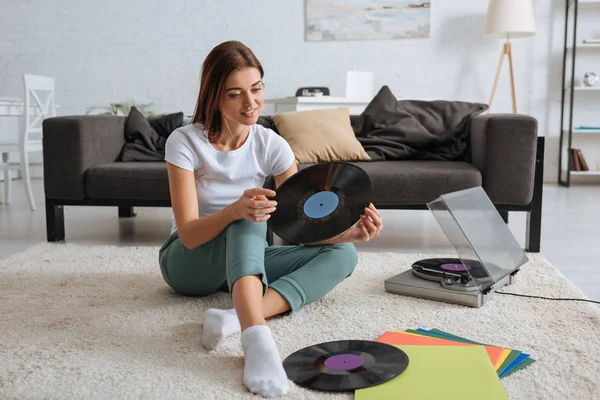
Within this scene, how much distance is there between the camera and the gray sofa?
2.90m

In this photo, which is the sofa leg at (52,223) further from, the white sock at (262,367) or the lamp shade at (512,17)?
the lamp shade at (512,17)

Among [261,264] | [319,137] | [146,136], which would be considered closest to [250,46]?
[146,136]

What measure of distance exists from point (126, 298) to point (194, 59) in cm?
434

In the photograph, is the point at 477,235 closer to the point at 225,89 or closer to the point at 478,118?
the point at 225,89

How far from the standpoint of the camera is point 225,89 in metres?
1.70

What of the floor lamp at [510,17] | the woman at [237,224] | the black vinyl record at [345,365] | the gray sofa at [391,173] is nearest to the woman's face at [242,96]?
the woman at [237,224]

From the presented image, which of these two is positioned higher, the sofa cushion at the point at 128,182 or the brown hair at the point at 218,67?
the brown hair at the point at 218,67

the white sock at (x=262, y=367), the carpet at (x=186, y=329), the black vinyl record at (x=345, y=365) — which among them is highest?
the white sock at (x=262, y=367)

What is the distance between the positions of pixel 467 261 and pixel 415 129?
159cm

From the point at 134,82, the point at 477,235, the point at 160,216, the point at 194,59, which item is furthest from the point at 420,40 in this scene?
the point at 477,235

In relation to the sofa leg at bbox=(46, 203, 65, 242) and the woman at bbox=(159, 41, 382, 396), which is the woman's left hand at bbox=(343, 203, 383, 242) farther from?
the sofa leg at bbox=(46, 203, 65, 242)

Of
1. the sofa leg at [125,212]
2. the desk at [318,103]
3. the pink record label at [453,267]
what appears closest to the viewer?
the pink record label at [453,267]

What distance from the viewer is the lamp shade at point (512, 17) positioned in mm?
5254

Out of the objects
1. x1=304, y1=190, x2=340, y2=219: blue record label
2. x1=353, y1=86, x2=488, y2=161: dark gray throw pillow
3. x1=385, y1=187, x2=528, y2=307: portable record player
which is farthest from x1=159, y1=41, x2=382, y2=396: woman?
x1=353, y1=86, x2=488, y2=161: dark gray throw pillow
